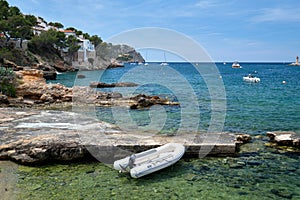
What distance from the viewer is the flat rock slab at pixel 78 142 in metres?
9.77

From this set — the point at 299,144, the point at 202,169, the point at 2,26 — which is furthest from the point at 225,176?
the point at 2,26

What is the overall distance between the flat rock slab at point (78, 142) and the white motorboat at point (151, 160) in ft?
2.06

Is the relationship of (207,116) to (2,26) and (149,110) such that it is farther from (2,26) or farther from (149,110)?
(2,26)

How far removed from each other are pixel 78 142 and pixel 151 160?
2912 mm

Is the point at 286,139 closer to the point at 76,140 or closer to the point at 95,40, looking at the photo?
the point at 76,140

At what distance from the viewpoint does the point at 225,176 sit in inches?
354

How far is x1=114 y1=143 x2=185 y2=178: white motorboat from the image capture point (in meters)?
8.81

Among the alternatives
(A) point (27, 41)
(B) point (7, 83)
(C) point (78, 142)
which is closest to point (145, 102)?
(B) point (7, 83)

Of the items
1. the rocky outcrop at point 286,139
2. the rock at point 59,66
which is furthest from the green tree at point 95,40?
the rocky outcrop at point 286,139

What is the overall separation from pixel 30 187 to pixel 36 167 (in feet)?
5.17

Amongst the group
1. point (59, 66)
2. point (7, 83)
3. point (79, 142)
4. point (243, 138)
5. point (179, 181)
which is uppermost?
point (59, 66)

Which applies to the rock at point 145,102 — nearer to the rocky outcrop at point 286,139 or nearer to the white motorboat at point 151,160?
the rocky outcrop at point 286,139

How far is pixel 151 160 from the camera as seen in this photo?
9.44 meters

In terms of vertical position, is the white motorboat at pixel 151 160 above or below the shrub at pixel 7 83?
below
